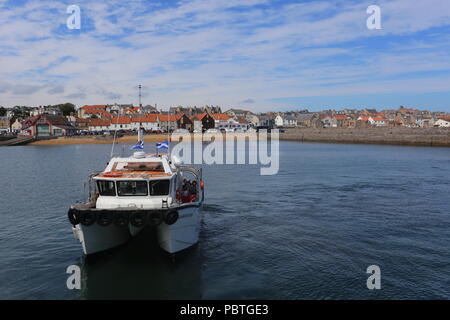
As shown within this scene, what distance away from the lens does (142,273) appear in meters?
14.5

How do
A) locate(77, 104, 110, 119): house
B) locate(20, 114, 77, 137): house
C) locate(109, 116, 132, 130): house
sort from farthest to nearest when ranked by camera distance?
locate(77, 104, 110, 119): house, locate(109, 116, 132, 130): house, locate(20, 114, 77, 137): house

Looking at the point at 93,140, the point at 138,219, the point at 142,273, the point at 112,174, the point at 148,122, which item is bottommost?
the point at 142,273

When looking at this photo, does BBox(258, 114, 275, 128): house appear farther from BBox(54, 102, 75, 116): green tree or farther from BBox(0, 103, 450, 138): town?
BBox(54, 102, 75, 116): green tree

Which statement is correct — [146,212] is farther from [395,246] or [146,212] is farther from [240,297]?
[395,246]

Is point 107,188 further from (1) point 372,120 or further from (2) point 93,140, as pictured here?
(1) point 372,120

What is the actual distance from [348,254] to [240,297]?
6.01 m

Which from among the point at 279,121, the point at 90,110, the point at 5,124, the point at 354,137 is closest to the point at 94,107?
the point at 90,110

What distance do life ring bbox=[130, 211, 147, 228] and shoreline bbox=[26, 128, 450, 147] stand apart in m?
82.6

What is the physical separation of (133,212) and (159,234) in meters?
1.70

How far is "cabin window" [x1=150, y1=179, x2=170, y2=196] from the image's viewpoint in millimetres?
15852

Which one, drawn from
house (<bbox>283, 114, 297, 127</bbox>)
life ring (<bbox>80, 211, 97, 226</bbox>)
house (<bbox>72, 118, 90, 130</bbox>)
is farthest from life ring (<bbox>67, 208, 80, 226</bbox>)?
house (<bbox>283, 114, 297, 127</bbox>)

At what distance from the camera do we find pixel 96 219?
573 inches

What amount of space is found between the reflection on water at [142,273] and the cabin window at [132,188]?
7.39 feet

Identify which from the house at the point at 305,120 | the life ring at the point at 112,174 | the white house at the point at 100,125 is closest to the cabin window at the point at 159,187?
the life ring at the point at 112,174
